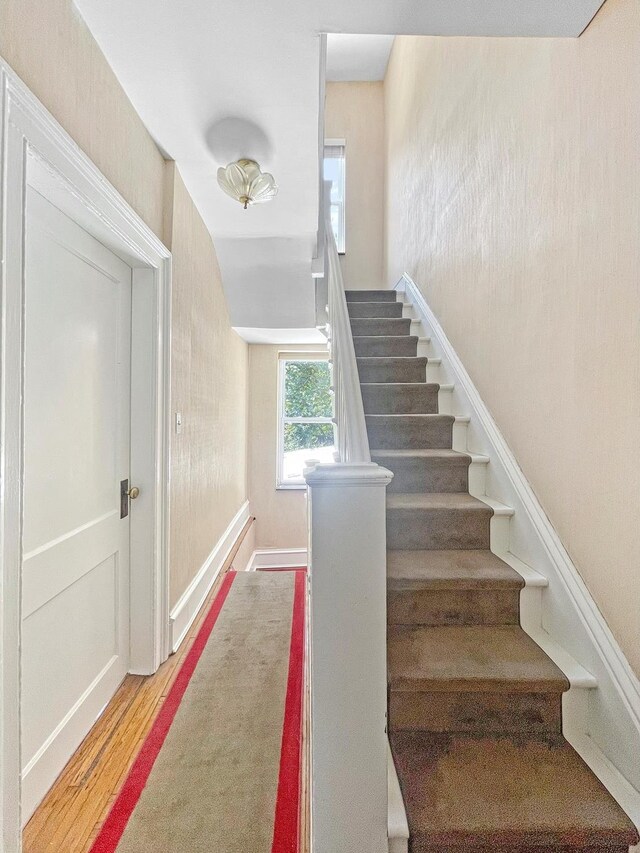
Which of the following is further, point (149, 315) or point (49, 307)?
point (149, 315)

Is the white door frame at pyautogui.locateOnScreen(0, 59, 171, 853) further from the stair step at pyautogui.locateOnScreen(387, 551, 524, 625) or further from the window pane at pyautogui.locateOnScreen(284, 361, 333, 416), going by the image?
the window pane at pyautogui.locateOnScreen(284, 361, 333, 416)

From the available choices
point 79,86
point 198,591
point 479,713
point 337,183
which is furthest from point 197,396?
point 337,183

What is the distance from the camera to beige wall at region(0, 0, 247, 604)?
3.85ft

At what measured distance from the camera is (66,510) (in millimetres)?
1498

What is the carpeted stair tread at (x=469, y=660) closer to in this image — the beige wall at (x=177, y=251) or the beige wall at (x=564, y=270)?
the beige wall at (x=564, y=270)

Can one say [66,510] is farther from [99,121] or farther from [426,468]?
[426,468]

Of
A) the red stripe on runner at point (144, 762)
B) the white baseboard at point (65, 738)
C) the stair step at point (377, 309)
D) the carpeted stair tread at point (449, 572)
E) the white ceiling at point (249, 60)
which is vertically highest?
the white ceiling at point (249, 60)

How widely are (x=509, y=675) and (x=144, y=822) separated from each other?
123 cm

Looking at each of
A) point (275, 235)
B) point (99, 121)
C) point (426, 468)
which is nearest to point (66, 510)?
point (99, 121)

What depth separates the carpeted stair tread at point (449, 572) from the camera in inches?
56.7

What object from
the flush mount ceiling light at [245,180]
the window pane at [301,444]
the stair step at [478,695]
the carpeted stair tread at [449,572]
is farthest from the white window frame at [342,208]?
the stair step at [478,695]

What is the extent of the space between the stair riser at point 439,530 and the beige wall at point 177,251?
47.9 inches

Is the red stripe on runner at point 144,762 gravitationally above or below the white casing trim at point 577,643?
below

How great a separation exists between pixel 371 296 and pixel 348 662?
3305 mm
